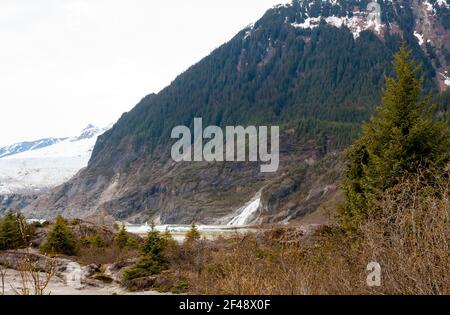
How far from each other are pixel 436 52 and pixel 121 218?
133 m

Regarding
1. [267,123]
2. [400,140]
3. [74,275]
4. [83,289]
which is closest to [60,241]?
[74,275]

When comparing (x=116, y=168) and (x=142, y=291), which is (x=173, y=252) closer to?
(x=142, y=291)

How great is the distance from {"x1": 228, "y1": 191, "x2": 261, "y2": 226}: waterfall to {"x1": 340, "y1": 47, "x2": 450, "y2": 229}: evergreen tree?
259ft

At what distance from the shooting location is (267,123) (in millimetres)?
160250

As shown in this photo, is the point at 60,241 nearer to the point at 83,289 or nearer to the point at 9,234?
the point at 9,234

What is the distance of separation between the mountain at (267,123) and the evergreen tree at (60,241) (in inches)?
2449

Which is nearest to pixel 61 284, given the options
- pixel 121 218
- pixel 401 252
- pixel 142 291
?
pixel 142 291

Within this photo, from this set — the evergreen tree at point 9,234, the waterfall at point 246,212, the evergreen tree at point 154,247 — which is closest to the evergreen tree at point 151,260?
the evergreen tree at point 154,247

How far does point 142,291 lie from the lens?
23.1m

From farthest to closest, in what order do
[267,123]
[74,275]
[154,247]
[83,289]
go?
[267,123]
[154,247]
[74,275]
[83,289]

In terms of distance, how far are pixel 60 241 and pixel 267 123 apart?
131638 millimetres

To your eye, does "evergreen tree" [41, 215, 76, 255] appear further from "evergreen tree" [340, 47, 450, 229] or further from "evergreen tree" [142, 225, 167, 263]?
"evergreen tree" [340, 47, 450, 229]

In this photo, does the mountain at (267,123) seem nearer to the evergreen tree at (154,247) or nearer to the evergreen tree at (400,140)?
the evergreen tree at (154,247)

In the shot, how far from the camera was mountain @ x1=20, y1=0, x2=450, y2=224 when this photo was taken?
11431 cm
